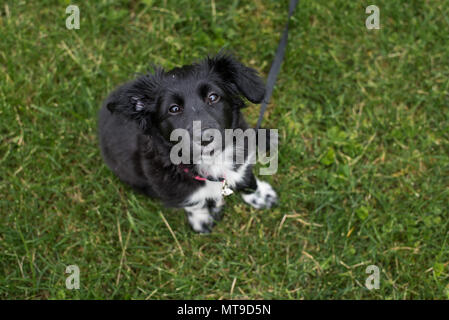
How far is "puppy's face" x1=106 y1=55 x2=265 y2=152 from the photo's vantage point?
2668mm

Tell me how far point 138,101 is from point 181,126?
0.42m

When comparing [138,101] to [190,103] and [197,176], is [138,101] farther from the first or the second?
[197,176]

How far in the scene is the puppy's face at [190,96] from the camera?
267cm

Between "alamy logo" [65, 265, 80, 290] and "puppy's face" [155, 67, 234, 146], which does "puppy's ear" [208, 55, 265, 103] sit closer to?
"puppy's face" [155, 67, 234, 146]

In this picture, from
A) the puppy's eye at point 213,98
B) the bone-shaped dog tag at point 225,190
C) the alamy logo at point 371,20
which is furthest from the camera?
the alamy logo at point 371,20

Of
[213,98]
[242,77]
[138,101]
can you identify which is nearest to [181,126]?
[213,98]

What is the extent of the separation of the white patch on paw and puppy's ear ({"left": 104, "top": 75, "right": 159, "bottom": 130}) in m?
1.39

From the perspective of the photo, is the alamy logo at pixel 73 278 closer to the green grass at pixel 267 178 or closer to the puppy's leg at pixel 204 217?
the green grass at pixel 267 178

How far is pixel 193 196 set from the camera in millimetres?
3248

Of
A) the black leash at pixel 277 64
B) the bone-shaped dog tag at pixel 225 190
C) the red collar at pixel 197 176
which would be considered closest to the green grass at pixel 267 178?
the black leash at pixel 277 64

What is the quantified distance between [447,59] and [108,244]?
4.06m

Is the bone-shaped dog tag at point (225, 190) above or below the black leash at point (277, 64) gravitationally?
below
